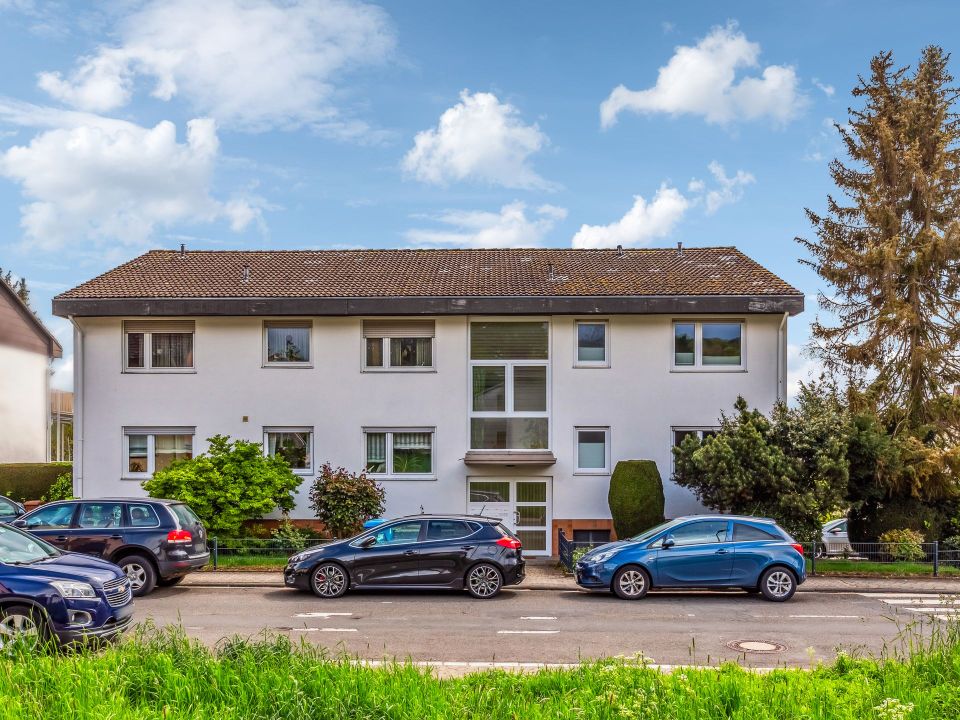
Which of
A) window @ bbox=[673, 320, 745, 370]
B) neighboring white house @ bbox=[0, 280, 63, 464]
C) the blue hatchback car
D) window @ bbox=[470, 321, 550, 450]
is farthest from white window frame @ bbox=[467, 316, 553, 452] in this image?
neighboring white house @ bbox=[0, 280, 63, 464]

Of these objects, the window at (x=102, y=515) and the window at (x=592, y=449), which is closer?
the window at (x=102, y=515)

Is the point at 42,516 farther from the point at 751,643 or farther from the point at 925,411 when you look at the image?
the point at 925,411

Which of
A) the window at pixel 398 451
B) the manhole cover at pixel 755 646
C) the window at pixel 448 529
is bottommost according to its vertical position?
the manhole cover at pixel 755 646

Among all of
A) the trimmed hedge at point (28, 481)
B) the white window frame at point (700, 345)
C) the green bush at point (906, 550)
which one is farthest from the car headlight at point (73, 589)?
the trimmed hedge at point (28, 481)

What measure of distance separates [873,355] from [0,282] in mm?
33983

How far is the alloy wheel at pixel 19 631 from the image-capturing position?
788cm

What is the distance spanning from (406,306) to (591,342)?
16.3ft

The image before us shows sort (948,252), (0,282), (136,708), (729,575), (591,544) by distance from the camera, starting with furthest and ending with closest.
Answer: (0,282) → (948,252) → (591,544) → (729,575) → (136,708)

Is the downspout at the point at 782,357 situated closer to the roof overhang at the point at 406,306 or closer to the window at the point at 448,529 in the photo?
the roof overhang at the point at 406,306

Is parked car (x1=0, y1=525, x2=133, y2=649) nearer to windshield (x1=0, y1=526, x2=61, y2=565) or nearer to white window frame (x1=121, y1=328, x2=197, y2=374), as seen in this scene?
windshield (x1=0, y1=526, x2=61, y2=565)

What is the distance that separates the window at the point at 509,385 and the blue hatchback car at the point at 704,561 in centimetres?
701

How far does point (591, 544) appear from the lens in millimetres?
17797

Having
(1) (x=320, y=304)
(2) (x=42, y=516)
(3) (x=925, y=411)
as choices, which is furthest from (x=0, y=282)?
(3) (x=925, y=411)

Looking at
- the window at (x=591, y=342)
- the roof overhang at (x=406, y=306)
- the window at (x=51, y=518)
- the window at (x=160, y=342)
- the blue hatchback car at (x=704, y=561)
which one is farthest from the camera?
the window at (x=160, y=342)
